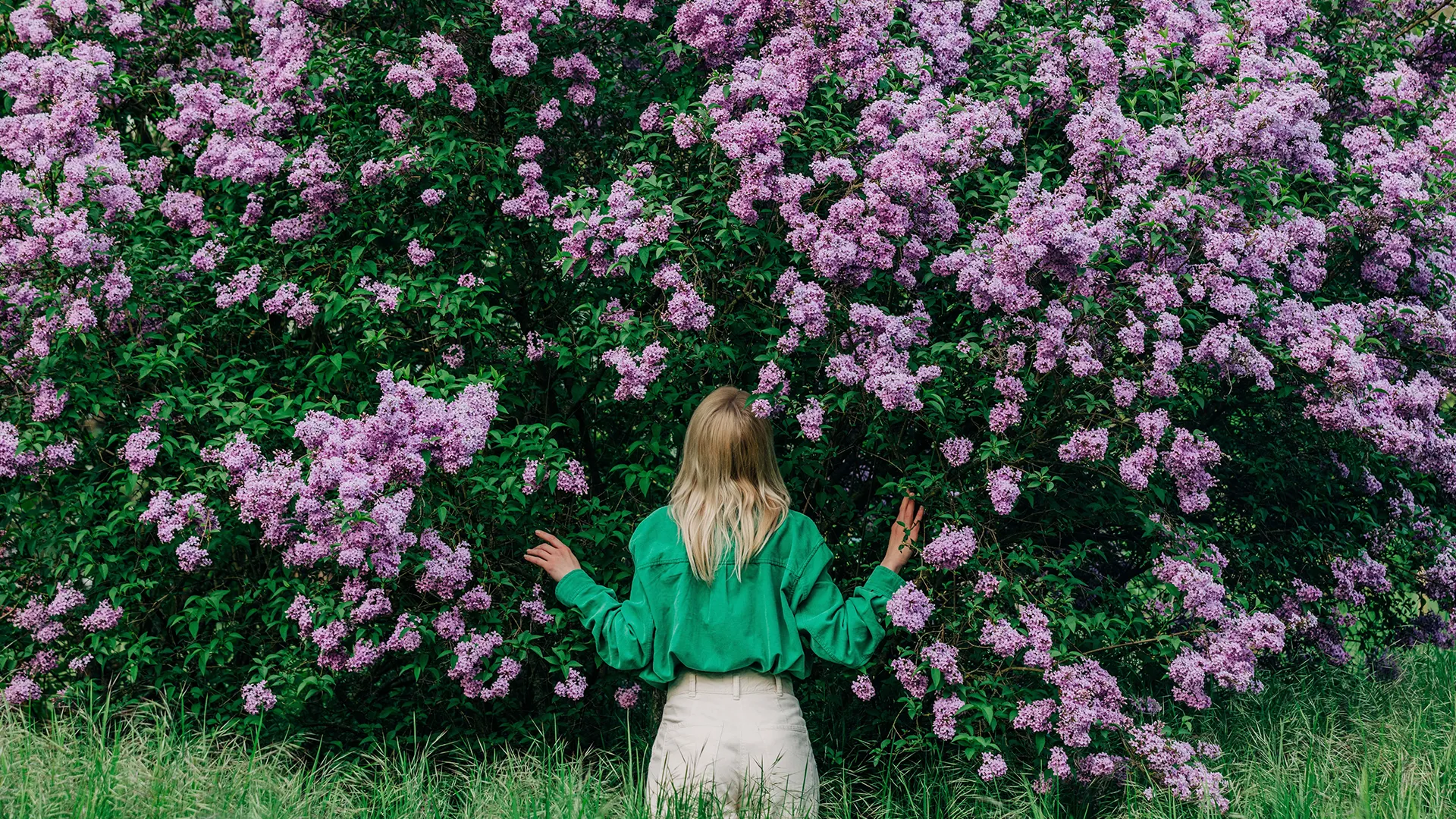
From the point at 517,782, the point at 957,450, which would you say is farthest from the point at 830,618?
the point at 517,782

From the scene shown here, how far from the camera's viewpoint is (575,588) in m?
4.29

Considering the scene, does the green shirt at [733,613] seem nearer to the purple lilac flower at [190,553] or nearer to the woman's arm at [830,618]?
the woman's arm at [830,618]

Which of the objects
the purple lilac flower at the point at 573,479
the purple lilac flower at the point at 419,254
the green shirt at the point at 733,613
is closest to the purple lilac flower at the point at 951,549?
the green shirt at the point at 733,613

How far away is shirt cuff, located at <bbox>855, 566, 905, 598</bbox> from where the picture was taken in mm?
4336

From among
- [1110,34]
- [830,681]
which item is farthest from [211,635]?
[1110,34]

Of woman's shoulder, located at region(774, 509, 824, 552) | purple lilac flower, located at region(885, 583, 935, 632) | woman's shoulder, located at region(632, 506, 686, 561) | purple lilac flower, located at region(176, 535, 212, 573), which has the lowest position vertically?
purple lilac flower, located at region(176, 535, 212, 573)

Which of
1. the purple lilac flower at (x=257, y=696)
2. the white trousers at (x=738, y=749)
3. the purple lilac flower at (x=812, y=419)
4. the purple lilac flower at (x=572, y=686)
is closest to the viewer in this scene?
the white trousers at (x=738, y=749)

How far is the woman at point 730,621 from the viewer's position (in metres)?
3.90

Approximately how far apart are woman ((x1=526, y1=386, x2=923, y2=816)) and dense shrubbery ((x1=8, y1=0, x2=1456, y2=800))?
0.36 metres

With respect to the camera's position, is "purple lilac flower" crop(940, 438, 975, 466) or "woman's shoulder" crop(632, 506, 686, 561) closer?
"woman's shoulder" crop(632, 506, 686, 561)

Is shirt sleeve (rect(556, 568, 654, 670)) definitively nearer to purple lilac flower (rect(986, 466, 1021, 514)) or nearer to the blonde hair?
the blonde hair

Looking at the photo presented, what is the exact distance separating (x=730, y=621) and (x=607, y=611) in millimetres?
496

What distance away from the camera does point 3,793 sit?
4371 mm

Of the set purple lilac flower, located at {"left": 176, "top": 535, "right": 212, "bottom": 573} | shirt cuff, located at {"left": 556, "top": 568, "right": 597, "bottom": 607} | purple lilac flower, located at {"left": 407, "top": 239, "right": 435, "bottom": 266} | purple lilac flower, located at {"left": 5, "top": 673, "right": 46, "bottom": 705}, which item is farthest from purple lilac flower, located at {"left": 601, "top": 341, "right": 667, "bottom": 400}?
purple lilac flower, located at {"left": 5, "top": 673, "right": 46, "bottom": 705}
